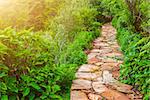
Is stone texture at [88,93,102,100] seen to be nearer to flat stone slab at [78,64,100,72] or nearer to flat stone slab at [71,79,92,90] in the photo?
flat stone slab at [71,79,92,90]

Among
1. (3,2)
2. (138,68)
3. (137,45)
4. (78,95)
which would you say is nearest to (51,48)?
(78,95)

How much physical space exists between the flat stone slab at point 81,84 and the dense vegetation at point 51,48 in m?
0.13

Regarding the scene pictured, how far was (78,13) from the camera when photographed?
9078 mm

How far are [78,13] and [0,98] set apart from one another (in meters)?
5.84

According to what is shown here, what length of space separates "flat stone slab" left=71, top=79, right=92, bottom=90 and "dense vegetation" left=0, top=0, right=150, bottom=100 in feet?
0.42

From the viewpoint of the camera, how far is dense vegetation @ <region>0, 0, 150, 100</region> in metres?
3.82

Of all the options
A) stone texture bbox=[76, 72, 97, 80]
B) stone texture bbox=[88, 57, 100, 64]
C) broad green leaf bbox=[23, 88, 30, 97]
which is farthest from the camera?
stone texture bbox=[88, 57, 100, 64]

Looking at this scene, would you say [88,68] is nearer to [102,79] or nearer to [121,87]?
[102,79]

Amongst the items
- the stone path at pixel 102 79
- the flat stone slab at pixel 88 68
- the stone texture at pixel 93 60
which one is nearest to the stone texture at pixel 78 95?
the stone path at pixel 102 79

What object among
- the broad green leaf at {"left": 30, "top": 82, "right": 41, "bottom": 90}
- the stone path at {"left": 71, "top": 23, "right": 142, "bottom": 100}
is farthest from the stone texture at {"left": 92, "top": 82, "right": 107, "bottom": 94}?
the broad green leaf at {"left": 30, "top": 82, "right": 41, "bottom": 90}

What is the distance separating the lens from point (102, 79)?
18.1ft

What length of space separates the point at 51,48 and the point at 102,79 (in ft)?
4.26

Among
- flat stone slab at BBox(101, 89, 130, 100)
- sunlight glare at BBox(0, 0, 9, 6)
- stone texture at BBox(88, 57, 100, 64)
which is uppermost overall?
sunlight glare at BBox(0, 0, 9, 6)

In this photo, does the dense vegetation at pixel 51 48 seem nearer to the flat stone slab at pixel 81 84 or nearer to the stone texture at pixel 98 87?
the flat stone slab at pixel 81 84
